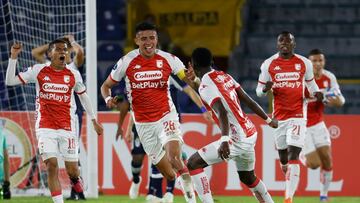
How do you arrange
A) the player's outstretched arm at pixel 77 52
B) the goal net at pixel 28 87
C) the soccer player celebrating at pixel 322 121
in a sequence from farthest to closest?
the goal net at pixel 28 87 < the soccer player celebrating at pixel 322 121 < the player's outstretched arm at pixel 77 52

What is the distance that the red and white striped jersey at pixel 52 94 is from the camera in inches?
507

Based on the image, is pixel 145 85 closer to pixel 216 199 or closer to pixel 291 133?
pixel 291 133

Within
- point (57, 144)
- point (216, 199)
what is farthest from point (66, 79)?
point (216, 199)

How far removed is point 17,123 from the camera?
16.4 metres

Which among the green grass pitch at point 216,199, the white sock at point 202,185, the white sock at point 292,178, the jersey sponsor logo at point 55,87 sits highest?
the jersey sponsor logo at point 55,87

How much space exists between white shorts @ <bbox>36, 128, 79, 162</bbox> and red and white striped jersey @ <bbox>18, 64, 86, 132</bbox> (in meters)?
0.07

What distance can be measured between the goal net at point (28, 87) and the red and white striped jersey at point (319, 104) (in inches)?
128

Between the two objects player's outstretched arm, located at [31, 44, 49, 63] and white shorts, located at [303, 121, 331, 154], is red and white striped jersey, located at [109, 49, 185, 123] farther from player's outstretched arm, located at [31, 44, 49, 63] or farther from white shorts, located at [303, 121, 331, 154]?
white shorts, located at [303, 121, 331, 154]

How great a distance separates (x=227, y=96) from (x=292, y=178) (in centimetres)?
267

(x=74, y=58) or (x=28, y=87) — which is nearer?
(x=74, y=58)

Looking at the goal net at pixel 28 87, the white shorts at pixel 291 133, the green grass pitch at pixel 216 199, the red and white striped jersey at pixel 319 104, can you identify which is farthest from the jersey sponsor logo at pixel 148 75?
the red and white striped jersey at pixel 319 104

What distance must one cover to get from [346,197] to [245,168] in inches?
211

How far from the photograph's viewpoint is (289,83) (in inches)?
558

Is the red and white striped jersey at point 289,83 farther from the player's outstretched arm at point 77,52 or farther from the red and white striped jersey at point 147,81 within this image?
the player's outstretched arm at point 77,52
